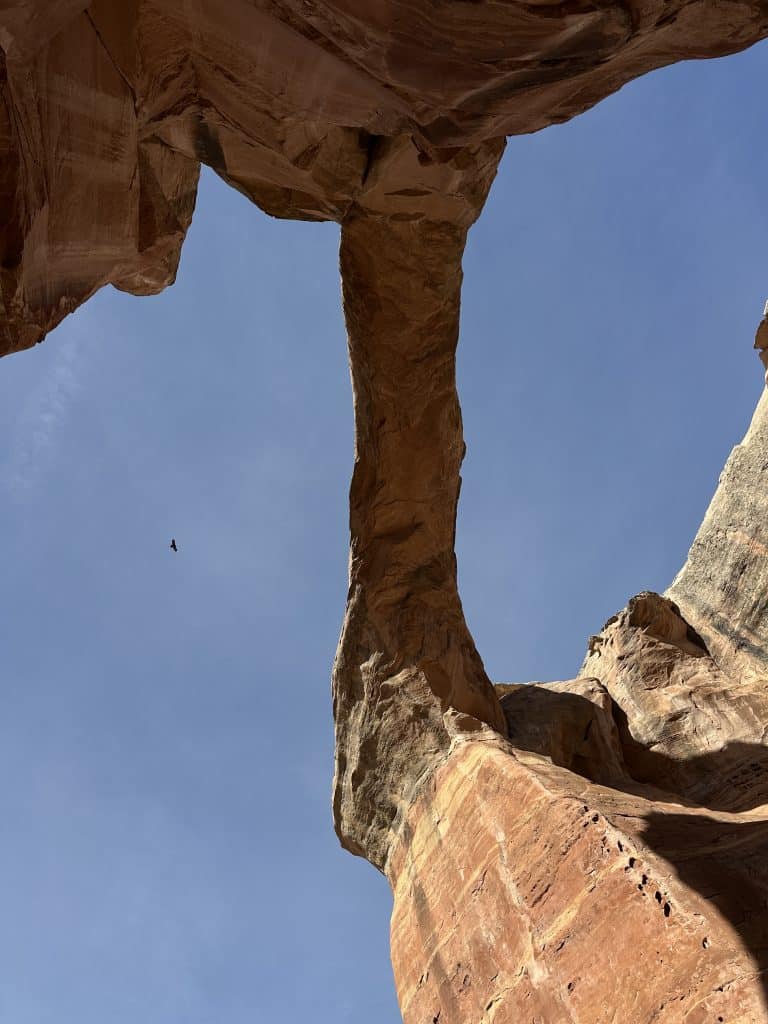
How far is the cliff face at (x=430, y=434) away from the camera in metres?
5.57

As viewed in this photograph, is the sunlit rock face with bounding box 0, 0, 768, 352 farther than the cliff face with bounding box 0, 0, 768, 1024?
No

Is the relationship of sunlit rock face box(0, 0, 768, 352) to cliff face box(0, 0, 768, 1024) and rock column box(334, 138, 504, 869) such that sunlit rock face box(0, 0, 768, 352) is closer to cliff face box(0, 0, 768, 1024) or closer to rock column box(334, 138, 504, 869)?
cliff face box(0, 0, 768, 1024)

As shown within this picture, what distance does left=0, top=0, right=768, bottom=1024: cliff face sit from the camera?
5566mm

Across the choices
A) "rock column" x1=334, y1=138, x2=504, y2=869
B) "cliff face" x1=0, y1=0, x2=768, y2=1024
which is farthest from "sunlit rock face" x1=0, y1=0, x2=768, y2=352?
"rock column" x1=334, y1=138, x2=504, y2=869

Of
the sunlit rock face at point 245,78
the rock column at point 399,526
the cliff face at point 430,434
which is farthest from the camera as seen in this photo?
the rock column at point 399,526

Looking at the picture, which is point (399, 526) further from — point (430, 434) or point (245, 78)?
point (245, 78)

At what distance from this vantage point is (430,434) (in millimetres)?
13805

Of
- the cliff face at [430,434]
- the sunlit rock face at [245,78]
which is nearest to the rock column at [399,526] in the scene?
the cliff face at [430,434]

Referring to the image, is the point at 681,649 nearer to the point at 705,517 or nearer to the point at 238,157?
the point at 705,517

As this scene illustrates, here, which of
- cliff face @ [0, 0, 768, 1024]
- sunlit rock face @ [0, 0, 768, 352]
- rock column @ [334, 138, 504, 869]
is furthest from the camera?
rock column @ [334, 138, 504, 869]

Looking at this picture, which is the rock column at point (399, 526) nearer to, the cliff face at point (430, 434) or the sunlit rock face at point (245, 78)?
the cliff face at point (430, 434)

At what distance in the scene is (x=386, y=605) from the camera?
43.1ft

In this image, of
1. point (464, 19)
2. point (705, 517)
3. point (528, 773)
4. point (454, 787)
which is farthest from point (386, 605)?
point (705, 517)

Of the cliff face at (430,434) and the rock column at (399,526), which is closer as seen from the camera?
the cliff face at (430,434)
